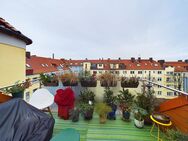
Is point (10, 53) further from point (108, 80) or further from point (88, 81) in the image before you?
point (108, 80)

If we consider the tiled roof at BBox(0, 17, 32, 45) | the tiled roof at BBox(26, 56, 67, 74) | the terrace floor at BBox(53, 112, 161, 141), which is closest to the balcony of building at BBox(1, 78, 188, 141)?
the terrace floor at BBox(53, 112, 161, 141)

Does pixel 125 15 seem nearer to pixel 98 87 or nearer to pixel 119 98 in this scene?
pixel 98 87

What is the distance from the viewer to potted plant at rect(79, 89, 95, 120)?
136 inches

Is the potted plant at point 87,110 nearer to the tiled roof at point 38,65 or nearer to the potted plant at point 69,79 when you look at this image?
the potted plant at point 69,79

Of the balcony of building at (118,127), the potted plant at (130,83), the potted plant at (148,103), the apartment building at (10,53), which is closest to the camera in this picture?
the balcony of building at (118,127)

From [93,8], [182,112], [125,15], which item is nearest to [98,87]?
[182,112]

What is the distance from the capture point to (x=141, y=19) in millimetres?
7629

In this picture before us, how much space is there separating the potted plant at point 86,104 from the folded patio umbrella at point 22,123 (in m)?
1.57

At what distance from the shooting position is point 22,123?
1738mm

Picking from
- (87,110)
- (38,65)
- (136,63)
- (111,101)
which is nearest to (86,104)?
(87,110)

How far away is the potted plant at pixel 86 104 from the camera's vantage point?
346 cm

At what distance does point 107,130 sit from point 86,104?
0.80 metres

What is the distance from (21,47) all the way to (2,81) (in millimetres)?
1572

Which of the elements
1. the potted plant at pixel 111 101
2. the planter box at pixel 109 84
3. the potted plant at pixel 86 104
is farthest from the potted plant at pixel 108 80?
the potted plant at pixel 86 104
